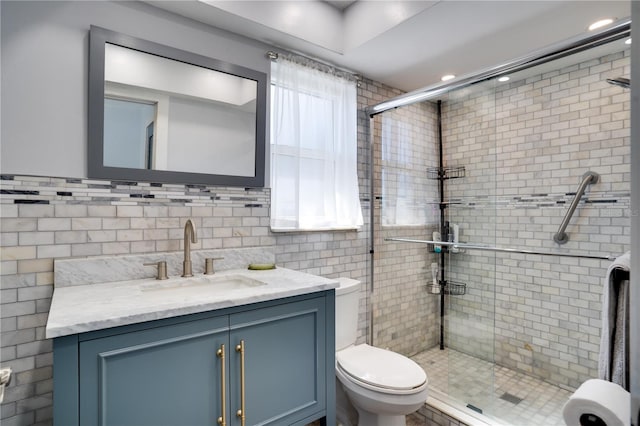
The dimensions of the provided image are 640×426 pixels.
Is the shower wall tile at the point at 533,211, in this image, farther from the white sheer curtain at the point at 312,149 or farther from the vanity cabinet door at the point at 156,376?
the vanity cabinet door at the point at 156,376

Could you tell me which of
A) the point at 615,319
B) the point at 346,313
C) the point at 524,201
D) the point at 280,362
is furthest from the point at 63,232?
the point at 524,201

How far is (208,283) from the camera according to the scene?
5.80 ft

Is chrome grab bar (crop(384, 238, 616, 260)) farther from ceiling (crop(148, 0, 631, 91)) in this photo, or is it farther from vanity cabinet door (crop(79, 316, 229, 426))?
vanity cabinet door (crop(79, 316, 229, 426))

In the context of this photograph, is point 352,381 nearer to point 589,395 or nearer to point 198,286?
point 198,286

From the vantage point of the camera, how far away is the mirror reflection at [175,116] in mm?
1650

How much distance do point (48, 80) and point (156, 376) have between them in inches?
52.9

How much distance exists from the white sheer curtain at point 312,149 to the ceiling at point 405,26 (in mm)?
188

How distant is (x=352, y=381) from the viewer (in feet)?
6.12

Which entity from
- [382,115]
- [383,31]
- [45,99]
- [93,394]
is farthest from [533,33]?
[93,394]

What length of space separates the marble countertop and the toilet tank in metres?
0.44

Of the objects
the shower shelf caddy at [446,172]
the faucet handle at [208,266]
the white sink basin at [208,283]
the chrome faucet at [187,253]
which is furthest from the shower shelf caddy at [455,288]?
the chrome faucet at [187,253]

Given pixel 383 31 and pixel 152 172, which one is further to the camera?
pixel 383 31

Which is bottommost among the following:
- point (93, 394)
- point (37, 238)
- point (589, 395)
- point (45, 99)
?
point (93, 394)

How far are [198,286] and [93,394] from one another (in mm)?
701
